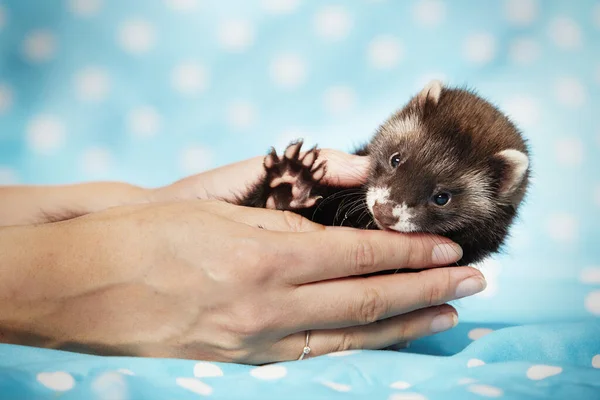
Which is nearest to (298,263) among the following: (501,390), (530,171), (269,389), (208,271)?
(208,271)

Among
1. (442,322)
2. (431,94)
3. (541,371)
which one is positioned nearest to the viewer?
(541,371)

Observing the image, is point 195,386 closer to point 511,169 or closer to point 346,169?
point 346,169

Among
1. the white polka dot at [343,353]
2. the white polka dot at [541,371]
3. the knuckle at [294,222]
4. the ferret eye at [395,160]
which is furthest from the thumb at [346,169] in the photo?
the white polka dot at [541,371]

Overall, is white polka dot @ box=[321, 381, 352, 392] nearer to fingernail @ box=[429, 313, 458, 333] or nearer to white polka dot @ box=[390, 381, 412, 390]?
white polka dot @ box=[390, 381, 412, 390]

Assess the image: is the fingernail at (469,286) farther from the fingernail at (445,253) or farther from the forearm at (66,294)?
the forearm at (66,294)

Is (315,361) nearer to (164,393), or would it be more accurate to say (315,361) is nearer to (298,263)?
(298,263)

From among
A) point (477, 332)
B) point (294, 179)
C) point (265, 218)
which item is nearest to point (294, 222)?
point (265, 218)
